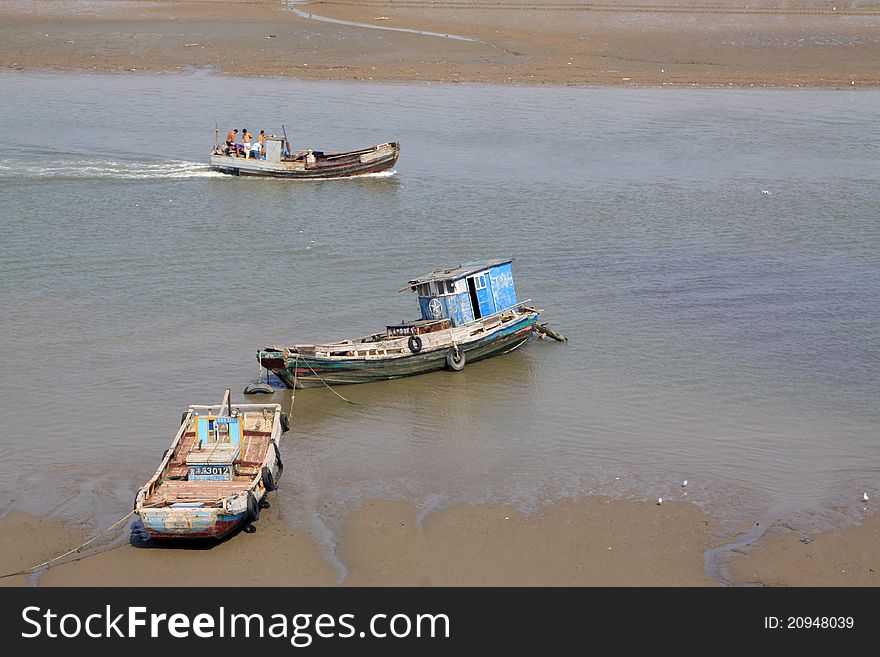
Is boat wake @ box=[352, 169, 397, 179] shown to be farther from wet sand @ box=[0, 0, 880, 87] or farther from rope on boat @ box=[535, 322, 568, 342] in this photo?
wet sand @ box=[0, 0, 880, 87]

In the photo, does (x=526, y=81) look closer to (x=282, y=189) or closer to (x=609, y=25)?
(x=609, y=25)

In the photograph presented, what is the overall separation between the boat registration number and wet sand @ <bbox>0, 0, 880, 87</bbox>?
133 ft

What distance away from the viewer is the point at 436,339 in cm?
2384

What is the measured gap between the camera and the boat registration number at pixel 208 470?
17500 mm

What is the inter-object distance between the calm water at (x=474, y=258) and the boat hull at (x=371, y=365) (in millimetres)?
306

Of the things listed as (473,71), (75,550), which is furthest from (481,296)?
(473,71)

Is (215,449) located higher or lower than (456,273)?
lower

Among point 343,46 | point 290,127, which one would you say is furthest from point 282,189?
point 343,46

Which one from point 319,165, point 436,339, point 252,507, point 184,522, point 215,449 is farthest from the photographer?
point 319,165

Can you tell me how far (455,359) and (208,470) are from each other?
7.77 meters

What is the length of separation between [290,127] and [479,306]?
23.7 meters

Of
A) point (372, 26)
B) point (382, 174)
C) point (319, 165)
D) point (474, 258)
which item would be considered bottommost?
point (474, 258)

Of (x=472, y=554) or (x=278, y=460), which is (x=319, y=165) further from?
(x=472, y=554)

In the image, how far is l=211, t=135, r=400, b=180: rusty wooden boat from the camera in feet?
132
